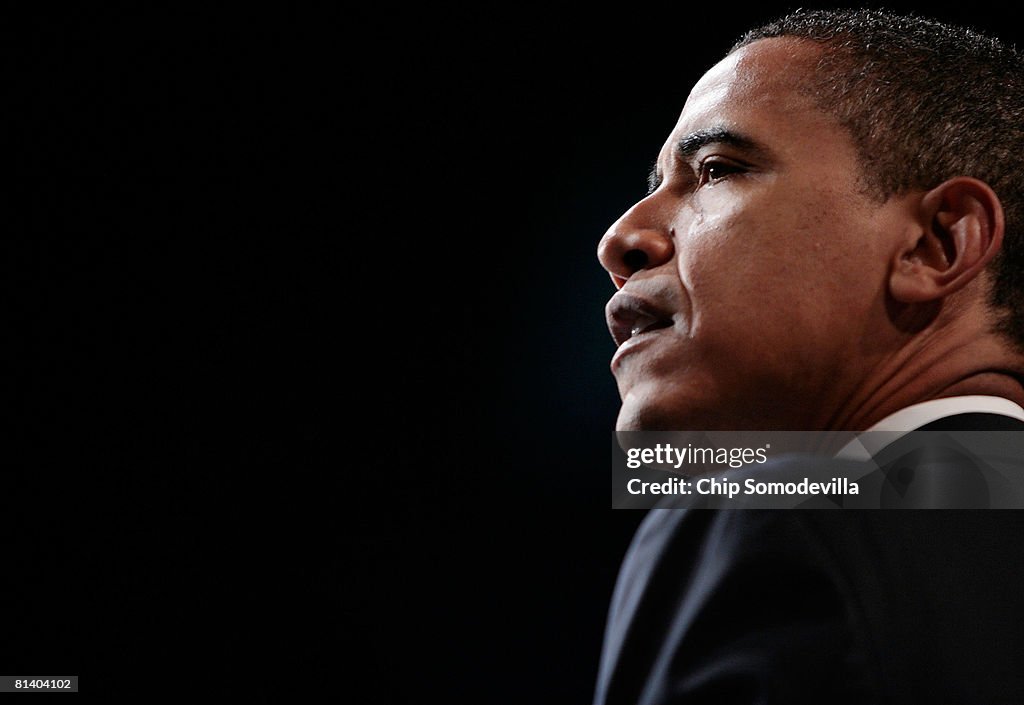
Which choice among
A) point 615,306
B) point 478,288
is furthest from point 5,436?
point 615,306

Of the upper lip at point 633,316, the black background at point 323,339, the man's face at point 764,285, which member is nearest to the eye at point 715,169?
the man's face at point 764,285

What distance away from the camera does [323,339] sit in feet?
5.46

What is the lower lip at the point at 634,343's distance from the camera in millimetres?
691

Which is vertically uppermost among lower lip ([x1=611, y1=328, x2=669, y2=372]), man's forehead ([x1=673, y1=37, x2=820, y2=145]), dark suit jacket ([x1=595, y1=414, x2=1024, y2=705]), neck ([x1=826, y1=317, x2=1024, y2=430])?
man's forehead ([x1=673, y1=37, x2=820, y2=145])

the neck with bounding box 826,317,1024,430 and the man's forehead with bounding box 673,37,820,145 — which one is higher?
the man's forehead with bounding box 673,37,820,145

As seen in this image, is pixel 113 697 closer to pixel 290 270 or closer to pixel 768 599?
pixel 290 270

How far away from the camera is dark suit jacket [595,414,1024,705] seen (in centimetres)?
40

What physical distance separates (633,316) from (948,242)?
0.69 ft

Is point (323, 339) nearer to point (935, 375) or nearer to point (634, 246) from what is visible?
point (634, 246)

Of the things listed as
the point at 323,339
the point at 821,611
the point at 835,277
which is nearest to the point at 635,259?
the point at 835,277

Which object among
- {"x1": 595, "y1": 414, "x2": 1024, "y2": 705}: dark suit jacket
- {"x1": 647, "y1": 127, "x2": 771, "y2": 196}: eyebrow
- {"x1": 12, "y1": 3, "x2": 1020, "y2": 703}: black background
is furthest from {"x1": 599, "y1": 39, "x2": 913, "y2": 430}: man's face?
{"x1": 12, "y1": 3, "x2": 1020, "y2": 703}: black background

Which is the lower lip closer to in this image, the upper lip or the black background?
the upper lip

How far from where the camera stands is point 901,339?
2.18 ft

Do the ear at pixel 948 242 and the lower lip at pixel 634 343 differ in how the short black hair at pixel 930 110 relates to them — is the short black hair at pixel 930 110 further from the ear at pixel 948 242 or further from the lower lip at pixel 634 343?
→ the lower lip at pixel 634 343
